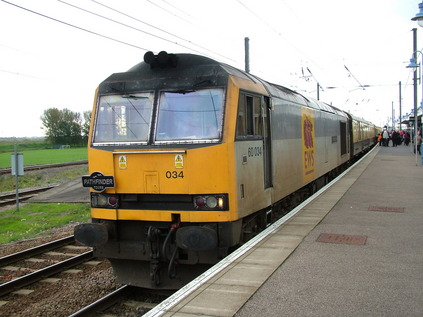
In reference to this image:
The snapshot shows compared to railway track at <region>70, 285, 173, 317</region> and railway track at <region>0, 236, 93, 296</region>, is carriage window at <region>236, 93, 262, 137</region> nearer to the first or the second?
railway track at <region>70, 285, 173, 317</region>

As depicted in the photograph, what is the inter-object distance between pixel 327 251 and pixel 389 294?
1.68 metres

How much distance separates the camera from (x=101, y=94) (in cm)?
680

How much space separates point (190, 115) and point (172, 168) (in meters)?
0.80

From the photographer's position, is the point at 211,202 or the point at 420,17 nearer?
the point at 211,202

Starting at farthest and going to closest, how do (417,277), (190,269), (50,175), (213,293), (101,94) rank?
(50,175) < (101,94) < (190,269) < (417,277) < (213,293)

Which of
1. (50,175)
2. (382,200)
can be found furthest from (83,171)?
(382,200)

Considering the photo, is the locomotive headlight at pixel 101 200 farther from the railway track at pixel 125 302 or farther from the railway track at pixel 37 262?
the railway track at pixel 37 262

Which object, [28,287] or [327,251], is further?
[28,287]

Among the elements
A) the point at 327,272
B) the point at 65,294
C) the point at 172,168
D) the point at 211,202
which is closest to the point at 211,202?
the point at 211,202

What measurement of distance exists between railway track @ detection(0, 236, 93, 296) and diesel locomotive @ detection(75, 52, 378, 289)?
1659 millimetres

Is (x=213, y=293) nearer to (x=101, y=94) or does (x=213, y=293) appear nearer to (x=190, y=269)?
(x=190, y=269)

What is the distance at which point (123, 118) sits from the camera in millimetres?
6586

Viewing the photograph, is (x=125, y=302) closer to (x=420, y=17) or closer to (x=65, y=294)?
(x=65, y=294)

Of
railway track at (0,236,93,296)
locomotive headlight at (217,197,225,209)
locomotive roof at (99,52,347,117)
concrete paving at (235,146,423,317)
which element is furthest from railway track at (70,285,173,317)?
locomotive roof at (99,52,347,117)
